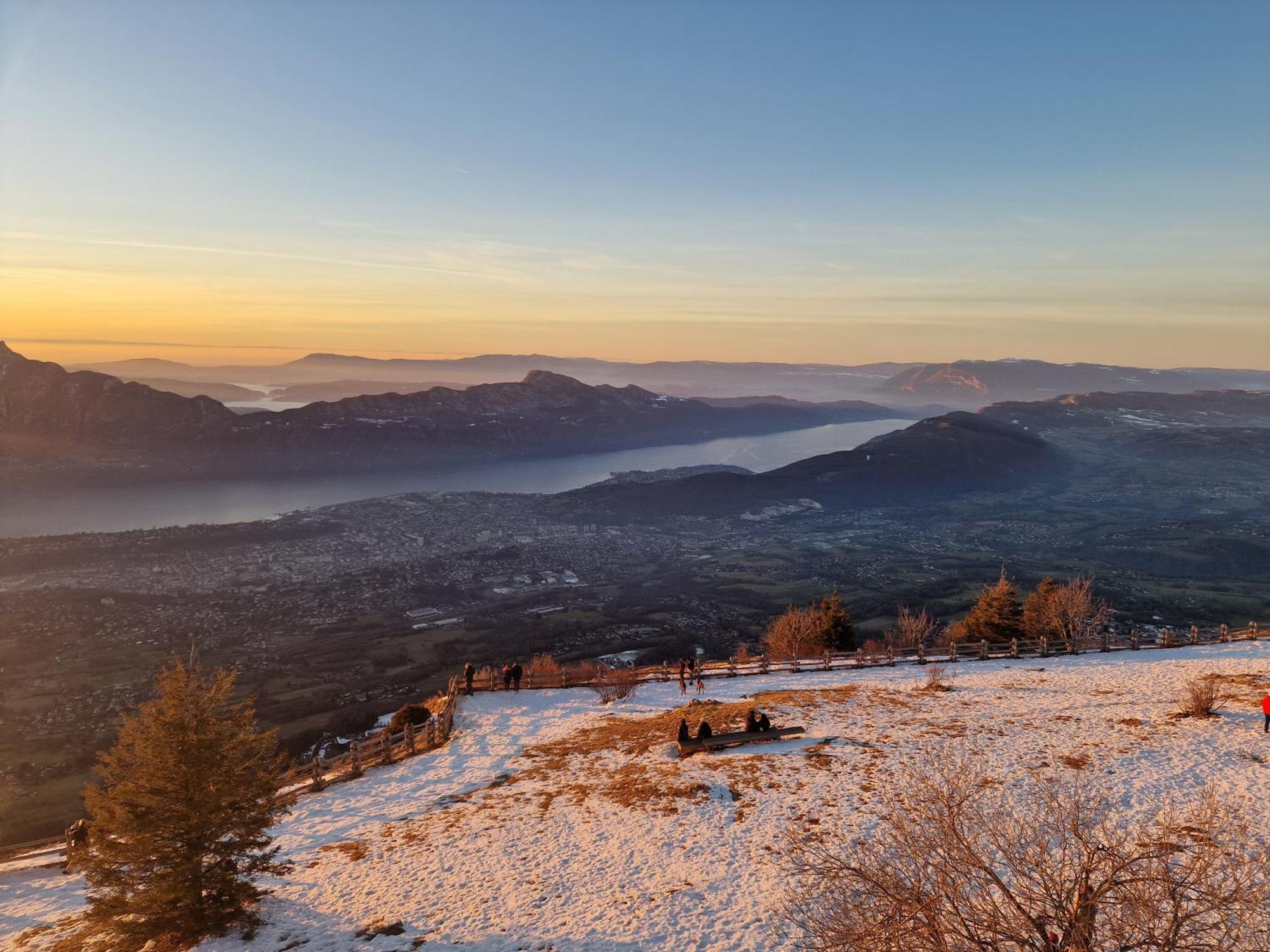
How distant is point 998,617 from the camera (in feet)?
139

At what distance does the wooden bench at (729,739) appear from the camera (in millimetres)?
21484

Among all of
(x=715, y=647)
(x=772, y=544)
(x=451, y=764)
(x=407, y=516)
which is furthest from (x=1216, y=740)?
(x=407, y=516)

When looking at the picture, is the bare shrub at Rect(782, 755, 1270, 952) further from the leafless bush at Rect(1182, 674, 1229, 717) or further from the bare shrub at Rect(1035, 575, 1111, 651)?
the bare shrub at Rect(1035, 575, 1111, 651)

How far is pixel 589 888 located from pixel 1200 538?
17411 centimetres

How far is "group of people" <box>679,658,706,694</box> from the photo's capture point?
31.2 m

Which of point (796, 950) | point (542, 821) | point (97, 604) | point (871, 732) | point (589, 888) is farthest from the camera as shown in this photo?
point (97, 604)

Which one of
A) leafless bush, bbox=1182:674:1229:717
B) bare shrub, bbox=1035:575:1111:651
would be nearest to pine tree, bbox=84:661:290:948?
leafless bush, bbox=1182:674:1229:717

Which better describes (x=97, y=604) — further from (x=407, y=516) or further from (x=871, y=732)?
(x=871, y=732)

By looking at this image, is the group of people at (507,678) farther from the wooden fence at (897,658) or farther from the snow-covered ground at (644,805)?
the snow-covered ground at (644,805)

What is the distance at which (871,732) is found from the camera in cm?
2175

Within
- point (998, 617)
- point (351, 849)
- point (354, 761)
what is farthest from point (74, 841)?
point (998, 617)

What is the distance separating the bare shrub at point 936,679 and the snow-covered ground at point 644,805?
657mm

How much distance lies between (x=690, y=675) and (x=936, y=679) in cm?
1156

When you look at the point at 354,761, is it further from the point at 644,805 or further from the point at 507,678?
the point at 644,805
